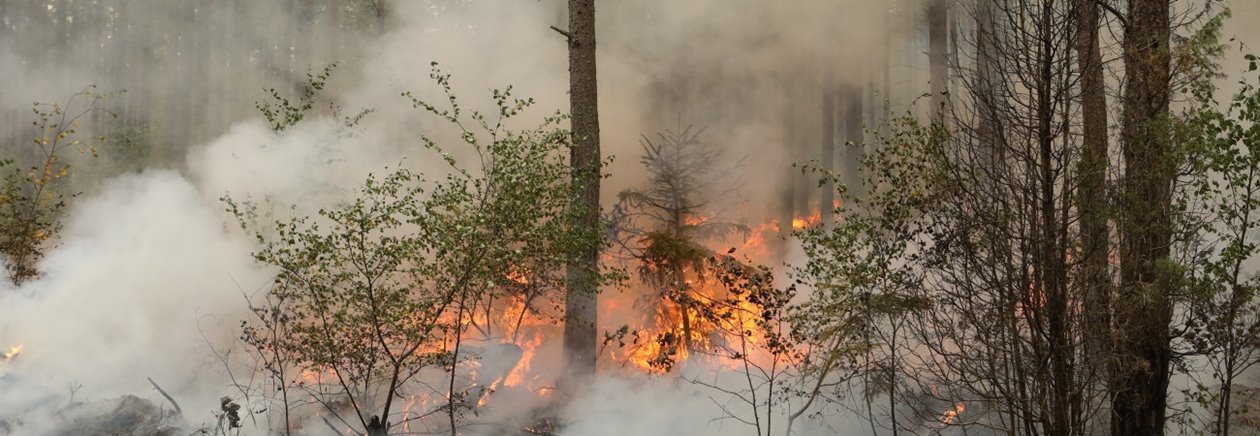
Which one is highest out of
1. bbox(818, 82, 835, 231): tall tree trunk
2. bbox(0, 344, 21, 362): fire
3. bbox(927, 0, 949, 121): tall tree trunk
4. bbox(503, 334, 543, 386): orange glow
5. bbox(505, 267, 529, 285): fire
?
bbox(927, 0, 949, 121): tall tree trunk

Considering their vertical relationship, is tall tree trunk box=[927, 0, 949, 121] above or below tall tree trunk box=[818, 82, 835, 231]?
above

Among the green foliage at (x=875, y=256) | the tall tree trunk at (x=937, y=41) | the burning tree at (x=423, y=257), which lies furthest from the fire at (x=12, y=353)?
the tall tree trunk at (x=937, y=41)

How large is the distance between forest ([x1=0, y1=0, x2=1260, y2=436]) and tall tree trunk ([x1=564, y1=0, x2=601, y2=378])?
1.9 inches

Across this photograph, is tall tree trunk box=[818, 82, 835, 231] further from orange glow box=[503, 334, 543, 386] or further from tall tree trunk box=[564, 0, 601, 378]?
tall tree trunk box=[564, 0, 601, 378]

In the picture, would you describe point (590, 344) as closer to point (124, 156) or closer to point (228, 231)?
point (228, 231)

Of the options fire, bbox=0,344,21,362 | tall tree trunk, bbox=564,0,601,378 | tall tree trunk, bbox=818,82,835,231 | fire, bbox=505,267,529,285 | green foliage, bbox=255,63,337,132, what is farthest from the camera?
tall tree trunk, bbox=818,82,835,231

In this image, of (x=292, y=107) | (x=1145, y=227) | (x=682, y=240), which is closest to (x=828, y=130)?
(x=682, y=240)

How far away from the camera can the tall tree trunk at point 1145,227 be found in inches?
260

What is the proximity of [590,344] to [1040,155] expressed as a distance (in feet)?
23.3

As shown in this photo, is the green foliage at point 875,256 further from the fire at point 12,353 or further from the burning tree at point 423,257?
the fire at point 12,353

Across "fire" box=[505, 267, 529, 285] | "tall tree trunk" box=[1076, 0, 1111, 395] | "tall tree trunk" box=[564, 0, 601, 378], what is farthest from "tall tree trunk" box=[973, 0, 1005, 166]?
"tall tree trunk" box=[564, 0, 601, 378]

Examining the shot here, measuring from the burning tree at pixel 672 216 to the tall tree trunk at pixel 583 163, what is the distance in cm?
265

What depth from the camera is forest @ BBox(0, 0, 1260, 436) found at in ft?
18.8

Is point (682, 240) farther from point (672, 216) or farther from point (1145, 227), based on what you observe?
point (1145, 227)
